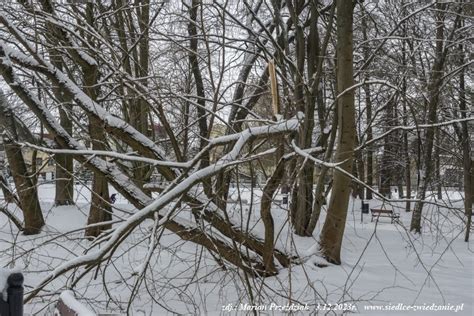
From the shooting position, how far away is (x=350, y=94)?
7402mm

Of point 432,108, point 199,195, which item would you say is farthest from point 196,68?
point 432,108

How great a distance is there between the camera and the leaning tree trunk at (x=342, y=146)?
7220mm

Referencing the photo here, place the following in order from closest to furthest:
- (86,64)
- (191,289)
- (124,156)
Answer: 1. (124,156)
2. (191,289)
3. (86,64)

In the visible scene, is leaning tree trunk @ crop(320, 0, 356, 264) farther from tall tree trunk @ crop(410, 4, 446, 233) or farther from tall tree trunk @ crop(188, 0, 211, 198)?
tall tree trunk @ crop(410, 4, 446, 233)

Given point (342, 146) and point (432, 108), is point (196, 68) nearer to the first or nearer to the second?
point (342, 146)

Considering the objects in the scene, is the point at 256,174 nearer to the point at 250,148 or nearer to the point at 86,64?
the point at 250,148

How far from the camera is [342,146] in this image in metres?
7.16

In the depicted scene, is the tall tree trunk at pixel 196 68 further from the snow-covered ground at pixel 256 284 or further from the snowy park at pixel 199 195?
the snow-covered ground at pixel 256 284

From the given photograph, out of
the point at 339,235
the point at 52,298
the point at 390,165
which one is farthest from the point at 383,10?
the point at 390,165

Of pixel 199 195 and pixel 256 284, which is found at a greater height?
pixel 199 195

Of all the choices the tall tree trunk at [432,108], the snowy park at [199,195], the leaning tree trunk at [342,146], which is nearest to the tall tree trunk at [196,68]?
the snowy park at [199,195]

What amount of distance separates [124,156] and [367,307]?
2.98 metres

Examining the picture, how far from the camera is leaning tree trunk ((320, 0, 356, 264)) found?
7.22m

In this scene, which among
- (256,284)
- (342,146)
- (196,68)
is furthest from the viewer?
(196,68)
